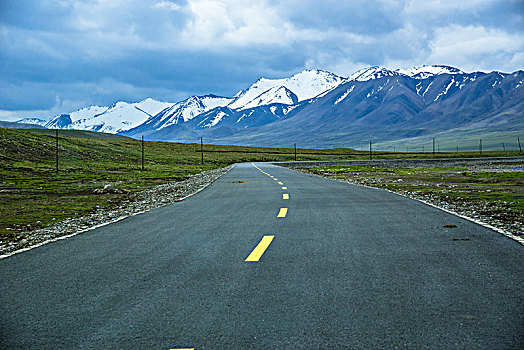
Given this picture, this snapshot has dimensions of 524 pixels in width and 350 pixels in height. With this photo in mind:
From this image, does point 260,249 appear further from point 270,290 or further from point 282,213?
point 282,213

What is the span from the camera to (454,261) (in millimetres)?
7031

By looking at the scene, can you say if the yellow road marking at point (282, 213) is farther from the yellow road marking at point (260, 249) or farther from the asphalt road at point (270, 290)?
the yellow road marking at point (260, 249)

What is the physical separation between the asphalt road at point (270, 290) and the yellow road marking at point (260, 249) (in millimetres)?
57

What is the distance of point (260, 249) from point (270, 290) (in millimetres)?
2350

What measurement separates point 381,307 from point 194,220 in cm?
779

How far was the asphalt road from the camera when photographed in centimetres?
434

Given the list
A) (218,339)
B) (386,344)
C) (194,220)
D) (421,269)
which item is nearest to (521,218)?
(421,269)

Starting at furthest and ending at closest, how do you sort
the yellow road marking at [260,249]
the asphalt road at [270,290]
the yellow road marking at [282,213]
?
1. the yellow road marking at [282,213]
2. the yellow road marking at [260,249]
3. the asphalt road at [270,290]

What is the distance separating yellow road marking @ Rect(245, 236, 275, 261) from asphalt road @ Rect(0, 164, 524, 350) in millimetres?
57

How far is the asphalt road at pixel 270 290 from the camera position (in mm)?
4336

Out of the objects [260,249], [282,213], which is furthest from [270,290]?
[282,213]

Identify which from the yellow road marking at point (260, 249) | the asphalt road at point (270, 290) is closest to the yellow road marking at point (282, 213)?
the asphalt road at point (270, 290)

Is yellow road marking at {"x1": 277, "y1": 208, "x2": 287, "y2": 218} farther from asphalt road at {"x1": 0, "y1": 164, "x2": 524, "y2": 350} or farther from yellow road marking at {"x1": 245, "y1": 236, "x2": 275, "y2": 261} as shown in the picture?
yellow road marking at {"x1": 245, "y1": 236, "x2": 275, "y2": 261}

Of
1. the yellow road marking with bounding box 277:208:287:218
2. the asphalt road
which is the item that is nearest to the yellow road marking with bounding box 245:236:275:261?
the asphalt road
